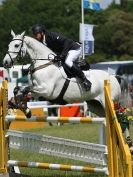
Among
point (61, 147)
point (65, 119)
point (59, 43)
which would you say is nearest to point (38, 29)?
point (59, 43)

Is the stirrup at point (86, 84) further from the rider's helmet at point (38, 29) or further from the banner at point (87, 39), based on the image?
the banner at point (87, 39)

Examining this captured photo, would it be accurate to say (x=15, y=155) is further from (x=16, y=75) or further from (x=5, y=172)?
(x=16, y=75)

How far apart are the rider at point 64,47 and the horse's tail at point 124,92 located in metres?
1.38

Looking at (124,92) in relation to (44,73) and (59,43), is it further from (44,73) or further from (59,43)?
(44,73)

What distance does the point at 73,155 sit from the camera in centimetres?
730

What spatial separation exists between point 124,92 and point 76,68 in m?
1.84

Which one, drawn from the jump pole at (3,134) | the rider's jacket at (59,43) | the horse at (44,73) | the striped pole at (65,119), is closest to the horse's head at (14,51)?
the horse at (44,73)

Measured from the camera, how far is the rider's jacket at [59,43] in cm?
923

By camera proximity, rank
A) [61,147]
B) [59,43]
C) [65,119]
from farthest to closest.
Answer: [59,43] < [61,147] < [65,119]

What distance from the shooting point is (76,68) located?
958 cm

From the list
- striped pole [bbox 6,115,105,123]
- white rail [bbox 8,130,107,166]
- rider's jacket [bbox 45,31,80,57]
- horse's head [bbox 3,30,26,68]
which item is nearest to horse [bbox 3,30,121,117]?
horse's head [bbox 3,30,26,68]

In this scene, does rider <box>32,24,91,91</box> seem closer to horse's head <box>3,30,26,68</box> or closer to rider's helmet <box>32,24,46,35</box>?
rider's helmet <box>32,24,46,35</box>

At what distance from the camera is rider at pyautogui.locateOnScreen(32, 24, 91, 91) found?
9.21 m

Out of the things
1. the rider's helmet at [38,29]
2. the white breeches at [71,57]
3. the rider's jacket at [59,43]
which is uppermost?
the rider's helmet at [38,29]
